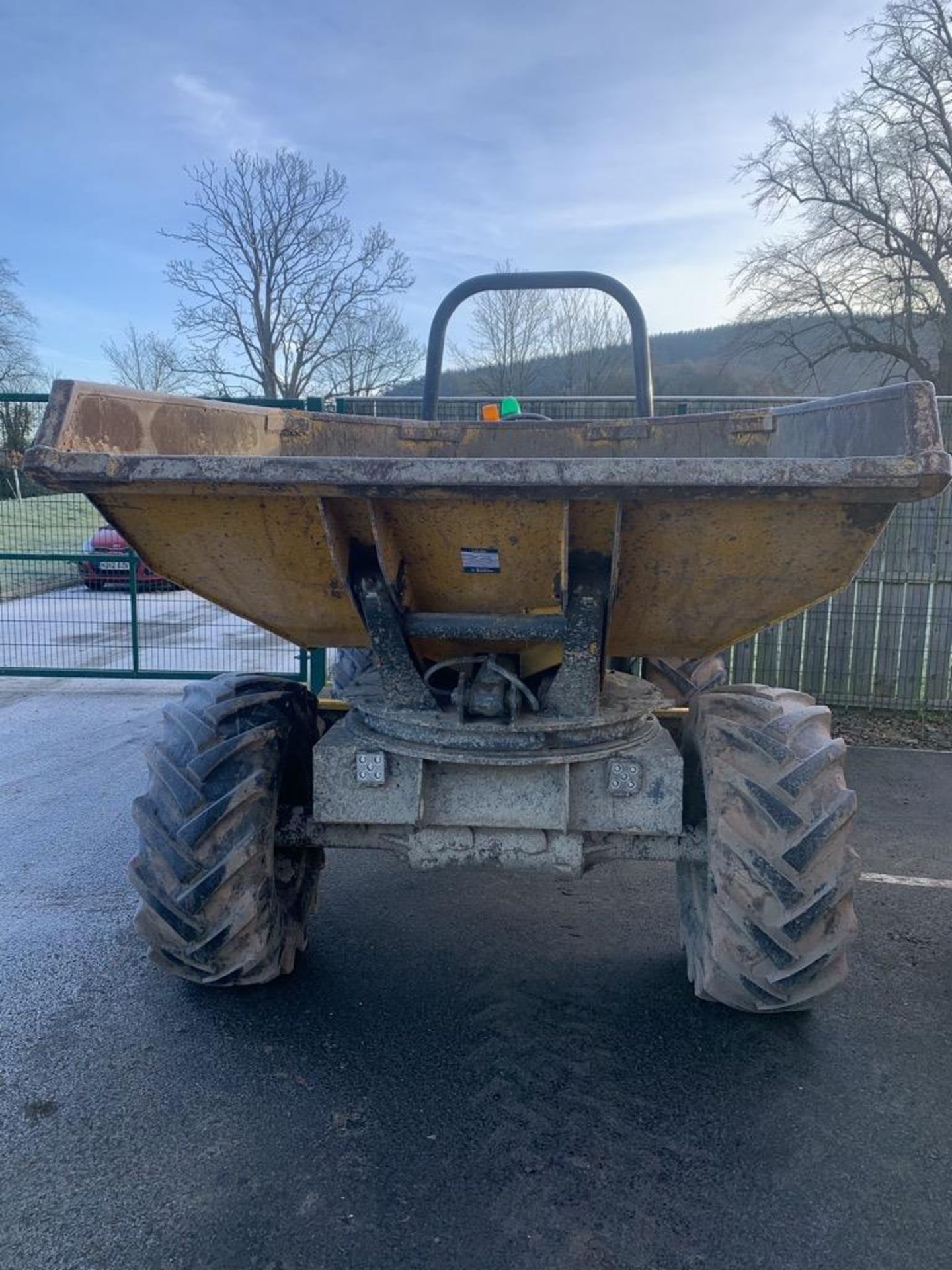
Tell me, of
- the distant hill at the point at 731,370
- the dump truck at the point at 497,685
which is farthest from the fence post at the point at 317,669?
the distant hill at the point at 731,370

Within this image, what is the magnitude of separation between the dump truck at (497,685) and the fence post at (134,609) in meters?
4.37

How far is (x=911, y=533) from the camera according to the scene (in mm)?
6973

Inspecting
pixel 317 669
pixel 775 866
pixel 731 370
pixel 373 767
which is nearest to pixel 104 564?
pixel 317 669

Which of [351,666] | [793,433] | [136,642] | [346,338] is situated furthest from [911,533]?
[346,338]

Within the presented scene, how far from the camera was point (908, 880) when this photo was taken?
416 centimetres

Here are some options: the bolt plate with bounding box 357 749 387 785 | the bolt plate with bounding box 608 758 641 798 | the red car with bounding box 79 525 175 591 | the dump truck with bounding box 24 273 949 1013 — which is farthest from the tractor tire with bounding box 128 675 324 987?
the red car with bounding box 79 525 175 591

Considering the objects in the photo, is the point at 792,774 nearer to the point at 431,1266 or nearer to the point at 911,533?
the point at 431,1266

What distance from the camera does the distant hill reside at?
21.1 metres

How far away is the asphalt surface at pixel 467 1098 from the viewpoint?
211cm

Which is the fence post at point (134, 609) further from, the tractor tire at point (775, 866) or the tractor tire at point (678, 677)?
the tractor tire at point (775, 866)

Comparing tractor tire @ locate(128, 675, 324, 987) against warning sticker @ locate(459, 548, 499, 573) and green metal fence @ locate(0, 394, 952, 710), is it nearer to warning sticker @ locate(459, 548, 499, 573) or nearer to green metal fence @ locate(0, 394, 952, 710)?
warning sticker @ locate(459, 548, 499, 573)

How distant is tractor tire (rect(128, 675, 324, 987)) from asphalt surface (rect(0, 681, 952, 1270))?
0.31 meters

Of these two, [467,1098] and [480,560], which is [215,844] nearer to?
[467,1098]

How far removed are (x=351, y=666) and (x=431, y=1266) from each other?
9.37ft
